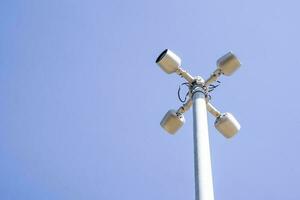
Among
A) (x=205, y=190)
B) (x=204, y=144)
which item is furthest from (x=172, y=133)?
(x=205, y=190)

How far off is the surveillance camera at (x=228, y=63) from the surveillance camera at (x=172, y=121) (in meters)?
1.07

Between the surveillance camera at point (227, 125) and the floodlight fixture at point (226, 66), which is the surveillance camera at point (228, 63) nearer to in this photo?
the floodlight fixture at point (226, 66)

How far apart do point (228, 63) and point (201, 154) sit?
2.16 metres

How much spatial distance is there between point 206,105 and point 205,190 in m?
1.98

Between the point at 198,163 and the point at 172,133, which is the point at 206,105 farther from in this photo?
the point at 198,163

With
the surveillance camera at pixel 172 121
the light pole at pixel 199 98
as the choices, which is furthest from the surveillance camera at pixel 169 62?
the surveillance camera at pixel 172 121

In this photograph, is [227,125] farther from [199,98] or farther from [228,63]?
[228,63]

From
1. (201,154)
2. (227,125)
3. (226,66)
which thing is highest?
(226,66)

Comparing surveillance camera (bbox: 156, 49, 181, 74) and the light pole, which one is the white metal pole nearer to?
the light pole

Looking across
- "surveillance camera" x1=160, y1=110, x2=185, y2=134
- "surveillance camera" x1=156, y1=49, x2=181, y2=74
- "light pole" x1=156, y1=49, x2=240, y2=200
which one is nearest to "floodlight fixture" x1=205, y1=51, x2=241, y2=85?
"light pole" x1=156, y1=49, x2=240, y2=200

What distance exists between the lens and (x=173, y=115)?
7754 mm

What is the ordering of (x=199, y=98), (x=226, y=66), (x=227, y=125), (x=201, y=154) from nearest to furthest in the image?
(x=201, y=154)
(x=199, y=98)
(x=227, y=125)
(x=226, y=66)

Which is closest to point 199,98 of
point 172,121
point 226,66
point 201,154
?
point 172,121

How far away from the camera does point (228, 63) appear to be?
7863 millimetres
